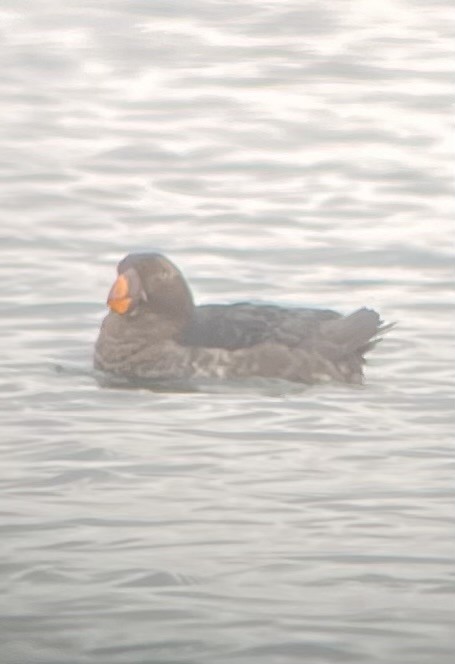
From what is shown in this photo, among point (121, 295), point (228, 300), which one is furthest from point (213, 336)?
point (228, 300)

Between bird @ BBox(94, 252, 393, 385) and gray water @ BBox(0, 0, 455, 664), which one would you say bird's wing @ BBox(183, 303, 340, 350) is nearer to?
bird @ BBox(94, 252, 393, 385)

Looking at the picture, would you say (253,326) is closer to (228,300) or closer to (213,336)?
(213,336)

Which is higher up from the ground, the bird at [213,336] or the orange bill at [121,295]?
the orange bill at [121,295]

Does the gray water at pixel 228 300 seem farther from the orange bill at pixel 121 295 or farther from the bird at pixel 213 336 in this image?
the orange bill at pixel 121 295

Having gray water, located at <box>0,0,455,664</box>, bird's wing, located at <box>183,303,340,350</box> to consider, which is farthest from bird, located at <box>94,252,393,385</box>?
gray water, located at <box>0,0,455,664</box>

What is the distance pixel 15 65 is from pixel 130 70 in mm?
1020

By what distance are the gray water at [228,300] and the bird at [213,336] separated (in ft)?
0.75

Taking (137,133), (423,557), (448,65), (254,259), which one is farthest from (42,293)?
(448,65)

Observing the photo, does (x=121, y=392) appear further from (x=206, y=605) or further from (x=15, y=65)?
(x=15, y=65)

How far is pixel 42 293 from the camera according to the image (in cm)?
1560

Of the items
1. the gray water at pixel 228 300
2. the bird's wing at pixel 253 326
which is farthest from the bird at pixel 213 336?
the gray water at pixel 228 300

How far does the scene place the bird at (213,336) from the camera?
45.0ft

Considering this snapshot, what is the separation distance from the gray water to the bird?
0.23 meters

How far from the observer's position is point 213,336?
551 inches
